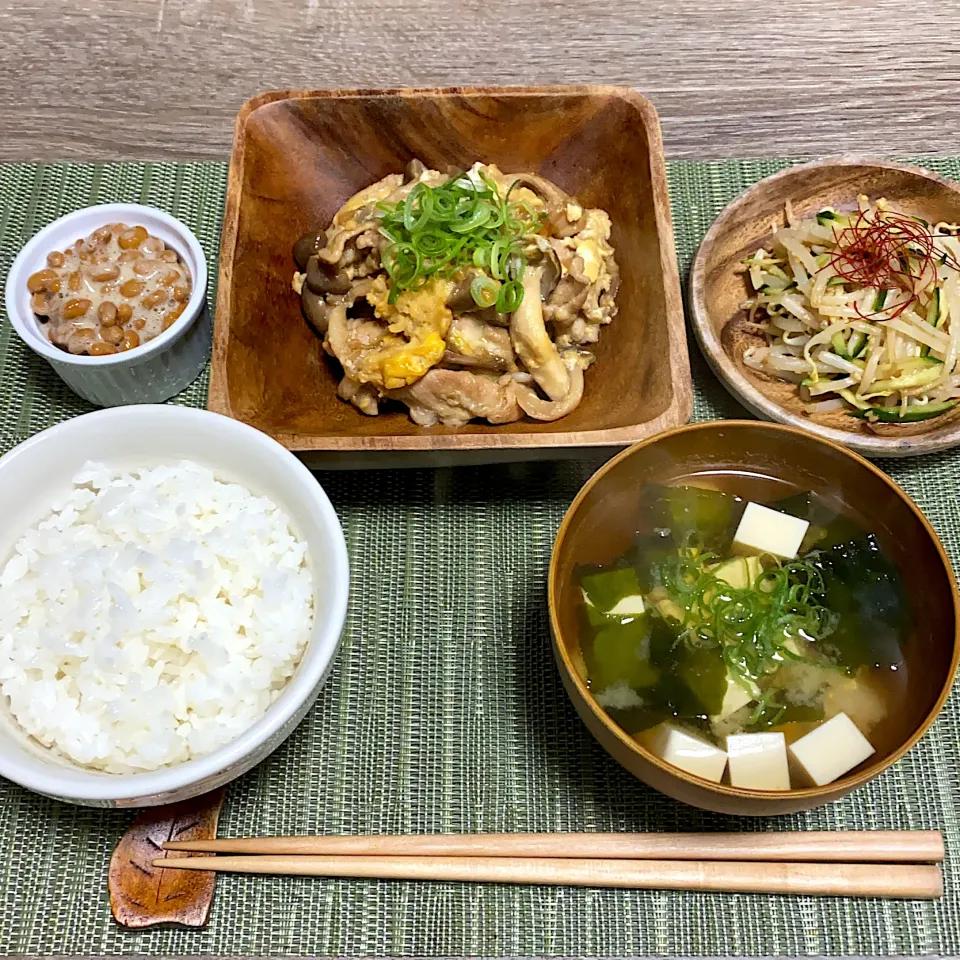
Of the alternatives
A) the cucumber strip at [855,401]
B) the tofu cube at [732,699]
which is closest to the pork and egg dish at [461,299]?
the cucumber strip at [855,401]

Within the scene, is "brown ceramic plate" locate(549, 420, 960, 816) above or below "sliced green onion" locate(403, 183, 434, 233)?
below

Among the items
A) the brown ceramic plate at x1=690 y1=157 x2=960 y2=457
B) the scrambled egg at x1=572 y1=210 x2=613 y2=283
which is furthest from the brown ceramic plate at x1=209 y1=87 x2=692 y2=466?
the brown ceramic plate at x1=690 y1=157 x2=960 y2=457

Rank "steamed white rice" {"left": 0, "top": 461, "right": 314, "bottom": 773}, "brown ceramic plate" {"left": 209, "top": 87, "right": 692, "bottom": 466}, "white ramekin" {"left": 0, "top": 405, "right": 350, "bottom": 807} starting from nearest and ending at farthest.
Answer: "white ramekin" {"left": 0, "top": 405, "right": 350, "bottom": 807} < "steamed white rice" {"left": 0, "top": 461, "right": 314, "bottom": 773} < "brown ceramic plate" {"left": 209, "top": 87, "right": 692, "bottom": 466}

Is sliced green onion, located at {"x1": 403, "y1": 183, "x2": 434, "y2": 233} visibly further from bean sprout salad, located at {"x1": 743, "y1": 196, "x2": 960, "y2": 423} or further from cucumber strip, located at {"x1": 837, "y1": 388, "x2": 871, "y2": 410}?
cucumber strip, located at {"x1": 837, "y1": 388, "x2": 871, "y2": 410}

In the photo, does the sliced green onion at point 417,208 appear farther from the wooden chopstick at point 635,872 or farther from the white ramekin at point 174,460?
the wooden chopstick at point 635,872

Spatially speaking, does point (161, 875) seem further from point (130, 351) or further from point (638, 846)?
point (130, 351)

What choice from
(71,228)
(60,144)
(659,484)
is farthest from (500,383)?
(60,144)
